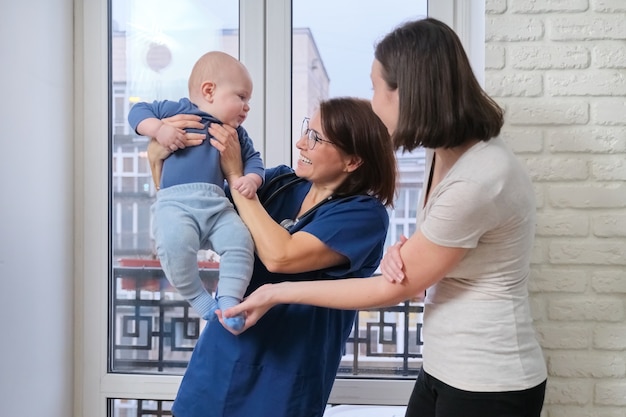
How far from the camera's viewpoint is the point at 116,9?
1.98 metres

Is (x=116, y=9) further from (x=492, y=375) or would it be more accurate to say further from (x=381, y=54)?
(x=492, y=375)

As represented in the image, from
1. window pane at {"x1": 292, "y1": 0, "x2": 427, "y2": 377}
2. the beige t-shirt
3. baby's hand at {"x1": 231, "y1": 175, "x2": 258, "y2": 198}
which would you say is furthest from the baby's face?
window pane at {"x1": 292, "y1": 0, "x2": 427, "y2": 377}

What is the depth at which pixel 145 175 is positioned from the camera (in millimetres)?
2000

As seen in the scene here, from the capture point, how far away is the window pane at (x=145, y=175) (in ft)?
6.39

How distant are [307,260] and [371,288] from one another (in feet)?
0.55

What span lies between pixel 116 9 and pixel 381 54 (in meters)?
1.22

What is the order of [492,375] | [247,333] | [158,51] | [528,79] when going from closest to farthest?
[492,375] → [247,333] → [528,79] → [158,51]

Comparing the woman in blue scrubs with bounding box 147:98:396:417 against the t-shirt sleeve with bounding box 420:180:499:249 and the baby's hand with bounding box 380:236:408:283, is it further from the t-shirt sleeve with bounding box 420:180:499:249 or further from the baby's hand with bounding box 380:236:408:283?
the t-shirt sleeve with bounding box 420:180:499:249

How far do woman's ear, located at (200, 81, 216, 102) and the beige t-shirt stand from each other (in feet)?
1.83

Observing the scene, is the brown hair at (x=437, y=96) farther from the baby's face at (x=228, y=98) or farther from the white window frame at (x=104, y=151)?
the white window frame at (x=104, y=151)

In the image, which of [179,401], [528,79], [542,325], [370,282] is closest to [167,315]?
[179,401]

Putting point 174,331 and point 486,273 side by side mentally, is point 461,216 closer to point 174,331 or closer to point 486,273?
point 486,273

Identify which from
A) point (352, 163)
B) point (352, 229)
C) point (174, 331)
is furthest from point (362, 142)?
point (174, 331)

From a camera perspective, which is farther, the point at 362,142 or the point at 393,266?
the point at 362,142
